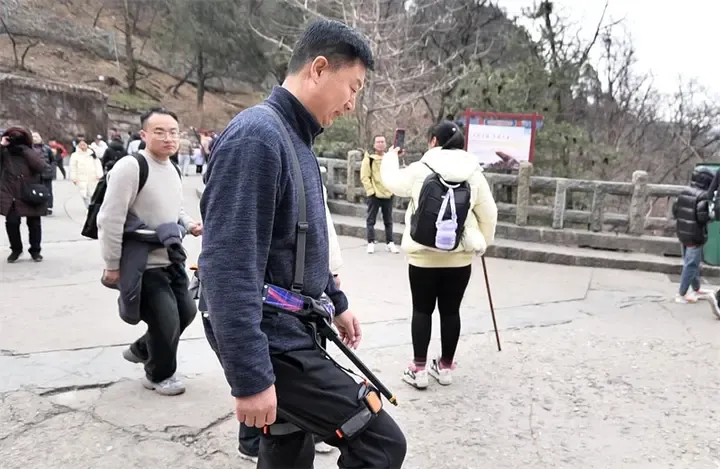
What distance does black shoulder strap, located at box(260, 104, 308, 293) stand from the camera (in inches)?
63.8

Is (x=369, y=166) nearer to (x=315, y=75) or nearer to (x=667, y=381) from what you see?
(x=667, y=381)

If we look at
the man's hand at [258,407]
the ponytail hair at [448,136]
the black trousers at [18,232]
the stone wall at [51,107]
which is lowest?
the black trousers at [18,232]

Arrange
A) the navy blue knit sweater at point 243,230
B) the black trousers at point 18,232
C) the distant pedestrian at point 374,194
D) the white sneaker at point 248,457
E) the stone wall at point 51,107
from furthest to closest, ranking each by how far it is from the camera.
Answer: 1. the stone wall at point 51,107
2. the distant pedestrian at point 374,194
3. the black trousers at point 18,232
4. the white sneaker at point 248,457
5. the navy blue knit sweater at point 243,230

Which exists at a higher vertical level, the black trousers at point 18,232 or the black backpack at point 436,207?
the black backpack at point 436,207

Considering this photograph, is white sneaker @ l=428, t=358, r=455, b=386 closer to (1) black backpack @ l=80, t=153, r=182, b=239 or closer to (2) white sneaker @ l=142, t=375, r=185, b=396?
(2) white sneaker @ l=142, t=375, r=185, b=396

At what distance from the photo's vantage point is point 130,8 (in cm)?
3769

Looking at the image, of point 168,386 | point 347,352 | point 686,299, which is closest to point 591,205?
point 686,299

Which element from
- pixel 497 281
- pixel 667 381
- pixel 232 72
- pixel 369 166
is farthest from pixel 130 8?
pixel 667 381

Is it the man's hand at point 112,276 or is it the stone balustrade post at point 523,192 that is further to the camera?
the stone balustrade post at point 523,192

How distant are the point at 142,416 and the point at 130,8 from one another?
133ft

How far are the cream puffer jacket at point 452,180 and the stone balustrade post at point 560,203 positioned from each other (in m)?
6.07

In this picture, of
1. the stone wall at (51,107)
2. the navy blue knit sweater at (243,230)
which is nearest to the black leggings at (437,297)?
the navy blue knit sweater at (243,230)

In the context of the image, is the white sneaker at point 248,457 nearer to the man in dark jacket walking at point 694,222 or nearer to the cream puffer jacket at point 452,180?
the cream puffer jacket at point 452,180

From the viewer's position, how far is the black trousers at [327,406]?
165 centimetres
